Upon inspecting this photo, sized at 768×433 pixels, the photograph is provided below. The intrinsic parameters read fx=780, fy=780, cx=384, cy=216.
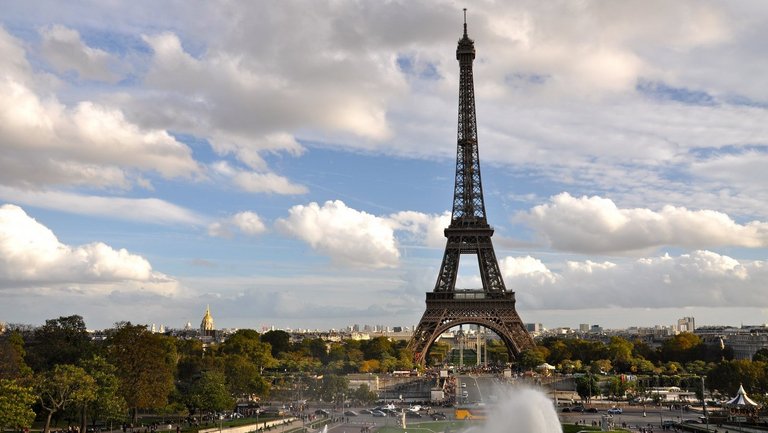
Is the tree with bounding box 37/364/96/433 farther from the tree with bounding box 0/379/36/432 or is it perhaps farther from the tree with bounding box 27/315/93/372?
the tree with bounding box 27/315/93/372

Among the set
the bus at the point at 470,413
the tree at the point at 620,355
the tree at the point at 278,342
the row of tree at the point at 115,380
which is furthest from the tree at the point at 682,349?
the tree at the point at 278,342

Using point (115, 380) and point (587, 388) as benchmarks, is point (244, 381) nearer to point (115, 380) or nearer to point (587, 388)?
point (115, 380)

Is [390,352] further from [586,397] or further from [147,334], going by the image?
[147,334]

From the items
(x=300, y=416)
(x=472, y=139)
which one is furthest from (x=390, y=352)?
(x=300, y=416)

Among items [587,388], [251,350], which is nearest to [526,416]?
[587,388]

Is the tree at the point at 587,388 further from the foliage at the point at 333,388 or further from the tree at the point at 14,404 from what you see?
the tree at the point at 14,404

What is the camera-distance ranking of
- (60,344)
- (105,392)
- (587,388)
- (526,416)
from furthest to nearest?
(587,388), (60,344), (105,392), (526,416)

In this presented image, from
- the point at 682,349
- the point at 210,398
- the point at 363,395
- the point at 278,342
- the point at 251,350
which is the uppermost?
the point at 278,342
